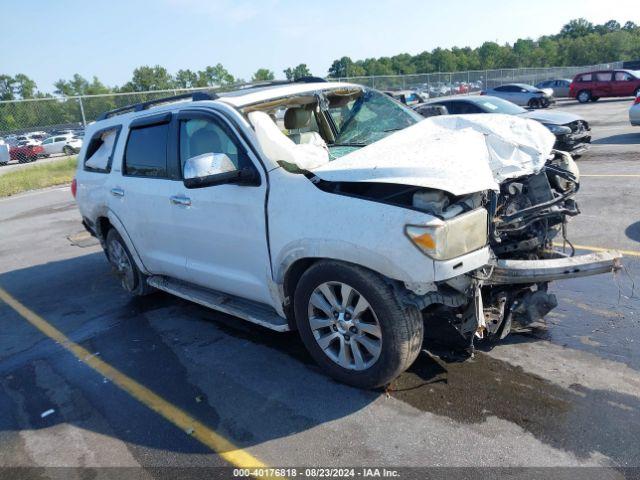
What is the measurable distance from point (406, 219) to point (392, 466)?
1376 millimetres

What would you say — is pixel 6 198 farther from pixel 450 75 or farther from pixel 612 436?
pixel 450 75

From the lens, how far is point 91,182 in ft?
19.0

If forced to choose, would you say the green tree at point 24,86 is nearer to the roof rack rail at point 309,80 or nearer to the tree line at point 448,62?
the tree line at point 448,62

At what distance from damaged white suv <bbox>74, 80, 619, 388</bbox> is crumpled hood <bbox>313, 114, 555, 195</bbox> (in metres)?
0.01

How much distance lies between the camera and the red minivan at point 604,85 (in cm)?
2796

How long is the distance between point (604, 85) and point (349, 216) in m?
31.4

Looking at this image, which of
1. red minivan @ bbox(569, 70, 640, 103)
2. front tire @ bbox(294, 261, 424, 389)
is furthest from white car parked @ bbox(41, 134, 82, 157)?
front tire @ bbox(294, 261, 424, 389)

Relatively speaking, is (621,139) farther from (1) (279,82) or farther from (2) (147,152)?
(2) (147,152)

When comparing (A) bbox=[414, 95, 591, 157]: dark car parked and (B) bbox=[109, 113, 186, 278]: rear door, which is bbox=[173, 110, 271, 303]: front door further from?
(A) bbox=[414, 95, 591, 157]: dark car parked

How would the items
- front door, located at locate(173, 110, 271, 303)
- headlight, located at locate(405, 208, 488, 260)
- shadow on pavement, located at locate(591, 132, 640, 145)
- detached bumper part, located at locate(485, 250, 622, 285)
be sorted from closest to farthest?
1. headlight, located at locate(405, 208, 488, 260)
2. detached bumper part, located at locate(485, 250, 622, 285)
3. front door, located at locate(173, 110, 271, 303)
4. shadow on pavement, located at locate(591, 132, 640, 145)

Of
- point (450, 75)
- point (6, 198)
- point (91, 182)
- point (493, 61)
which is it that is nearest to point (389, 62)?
point (493, 61)

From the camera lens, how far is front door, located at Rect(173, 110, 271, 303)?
375 cm

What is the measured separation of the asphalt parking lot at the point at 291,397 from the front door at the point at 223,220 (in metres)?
0.64

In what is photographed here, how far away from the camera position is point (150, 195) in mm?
4707
